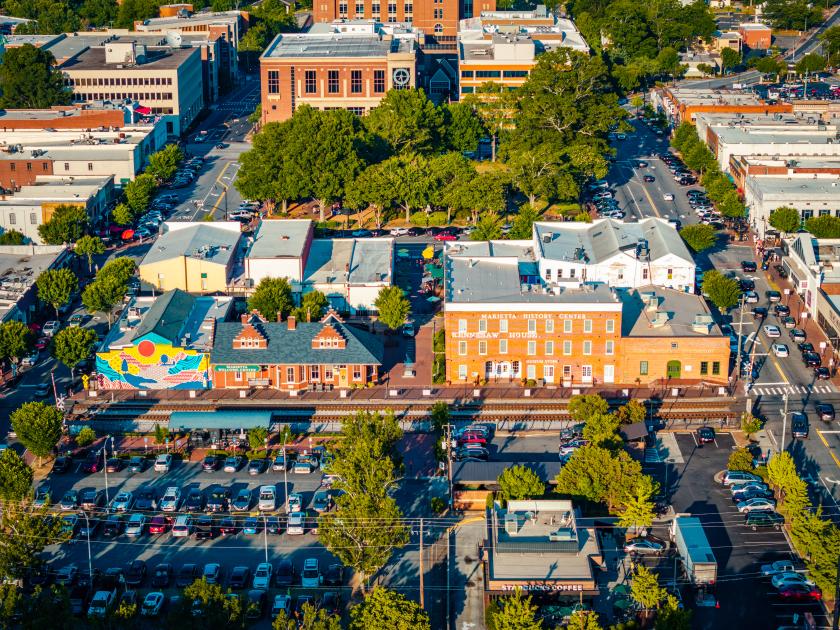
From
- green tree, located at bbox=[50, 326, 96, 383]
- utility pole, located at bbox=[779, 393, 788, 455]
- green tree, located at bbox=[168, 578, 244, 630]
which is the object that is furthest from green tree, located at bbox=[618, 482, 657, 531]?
green tree, located at bbox=[50, 326, 96, 383]

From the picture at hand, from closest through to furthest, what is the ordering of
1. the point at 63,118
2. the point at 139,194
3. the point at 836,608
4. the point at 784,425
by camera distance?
the point at 836,608, the point at 784,425, the point at 139,194, the point at 63,118

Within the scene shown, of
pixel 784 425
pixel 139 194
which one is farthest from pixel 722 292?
pixel 139 194

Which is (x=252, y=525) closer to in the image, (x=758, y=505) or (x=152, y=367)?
(x=152, y=367)

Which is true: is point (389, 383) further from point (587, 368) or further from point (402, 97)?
point (402, 97)

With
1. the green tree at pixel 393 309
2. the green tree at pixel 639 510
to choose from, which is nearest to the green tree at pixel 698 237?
the green tree at pixel 393 309

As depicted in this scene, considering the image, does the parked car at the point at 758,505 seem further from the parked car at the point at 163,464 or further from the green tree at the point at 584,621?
the parked car at the point at 163,464

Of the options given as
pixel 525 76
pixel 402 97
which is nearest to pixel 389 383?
pixel 402 97

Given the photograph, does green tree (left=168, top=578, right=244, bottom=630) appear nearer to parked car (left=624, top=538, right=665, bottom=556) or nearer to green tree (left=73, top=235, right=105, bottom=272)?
parked car (left=624, top=538, right=665, bottom=556)
